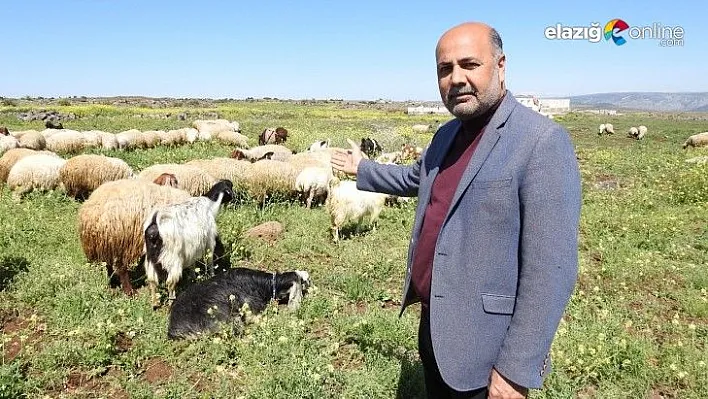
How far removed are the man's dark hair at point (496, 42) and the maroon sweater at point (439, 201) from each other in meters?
0.28

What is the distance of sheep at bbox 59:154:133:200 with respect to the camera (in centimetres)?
1077

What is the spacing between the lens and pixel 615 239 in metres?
7.96

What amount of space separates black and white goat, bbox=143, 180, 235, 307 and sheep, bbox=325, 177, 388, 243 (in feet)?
9.37

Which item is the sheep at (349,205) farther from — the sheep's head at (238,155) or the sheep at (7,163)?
the sheep at (7,163)

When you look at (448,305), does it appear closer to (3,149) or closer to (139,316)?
(139,316)

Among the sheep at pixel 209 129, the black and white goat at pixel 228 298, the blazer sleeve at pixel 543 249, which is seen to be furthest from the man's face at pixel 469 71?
the sheep at pixel 209 129

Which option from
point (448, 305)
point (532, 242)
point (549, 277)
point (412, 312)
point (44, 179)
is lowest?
point (412, 312)

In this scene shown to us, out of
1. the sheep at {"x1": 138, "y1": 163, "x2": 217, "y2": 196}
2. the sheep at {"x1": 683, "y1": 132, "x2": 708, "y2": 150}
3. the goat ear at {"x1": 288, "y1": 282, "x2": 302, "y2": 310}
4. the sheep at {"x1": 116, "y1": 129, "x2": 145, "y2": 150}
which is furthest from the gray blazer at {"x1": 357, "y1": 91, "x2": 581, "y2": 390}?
the sheep at {"x1": 683, "y1": 132, "x2": 708, "y2": 150}

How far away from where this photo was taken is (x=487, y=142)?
1.94 meters

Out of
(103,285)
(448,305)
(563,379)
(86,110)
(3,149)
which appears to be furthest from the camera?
(86,110)

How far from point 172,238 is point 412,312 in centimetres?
304

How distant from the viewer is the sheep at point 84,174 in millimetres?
10773

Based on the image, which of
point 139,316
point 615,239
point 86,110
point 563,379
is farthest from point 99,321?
point 86,110

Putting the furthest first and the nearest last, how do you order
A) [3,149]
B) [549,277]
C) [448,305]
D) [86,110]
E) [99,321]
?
[86,110] → [3,149] → [99,321] → [448,305] → [549,277]
